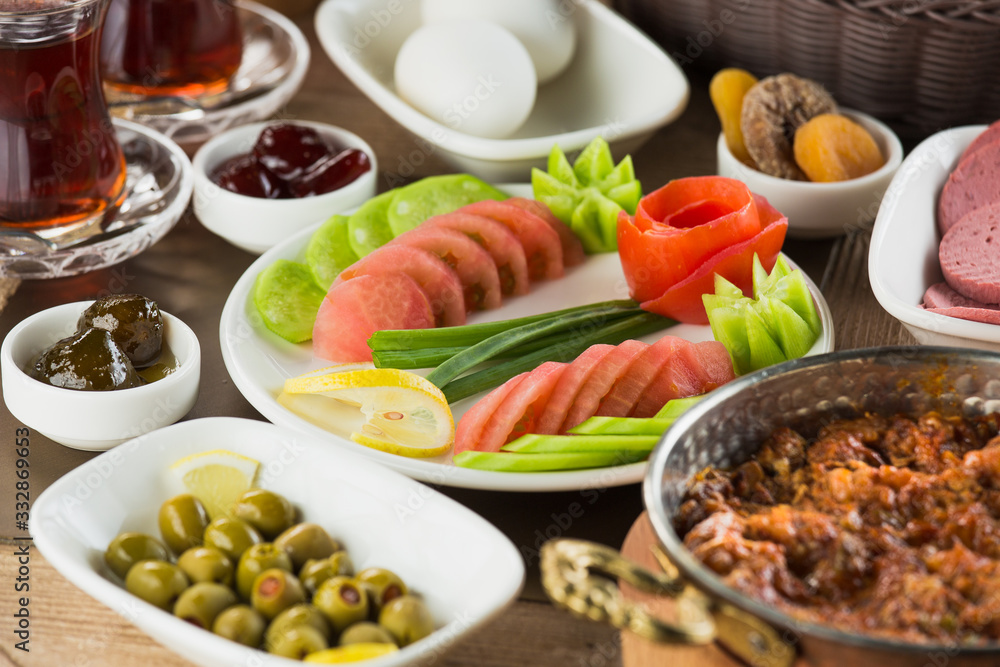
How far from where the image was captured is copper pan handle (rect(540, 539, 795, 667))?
83cm

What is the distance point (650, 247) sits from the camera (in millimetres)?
1607

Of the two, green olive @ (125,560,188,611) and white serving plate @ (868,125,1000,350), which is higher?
white serving plate @ (868,125,1000,350)

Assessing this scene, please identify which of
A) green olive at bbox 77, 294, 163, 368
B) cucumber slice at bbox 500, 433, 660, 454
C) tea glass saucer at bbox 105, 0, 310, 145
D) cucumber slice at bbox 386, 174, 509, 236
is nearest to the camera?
cucumber slice at bbox 500, 433, 660, 454

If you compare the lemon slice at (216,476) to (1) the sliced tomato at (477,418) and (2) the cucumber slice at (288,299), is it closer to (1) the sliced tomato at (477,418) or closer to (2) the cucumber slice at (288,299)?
(1) the sliced tomato at (477,418)

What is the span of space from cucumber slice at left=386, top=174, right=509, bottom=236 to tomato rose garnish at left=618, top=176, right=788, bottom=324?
0.33 metres

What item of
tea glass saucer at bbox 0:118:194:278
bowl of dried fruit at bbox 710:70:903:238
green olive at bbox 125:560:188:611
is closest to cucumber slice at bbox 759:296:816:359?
bowl of dried fruit at bbox 710:70:903:238

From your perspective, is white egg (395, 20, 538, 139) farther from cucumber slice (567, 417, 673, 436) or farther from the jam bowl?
the jam bowl

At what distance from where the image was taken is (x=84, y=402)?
132cm

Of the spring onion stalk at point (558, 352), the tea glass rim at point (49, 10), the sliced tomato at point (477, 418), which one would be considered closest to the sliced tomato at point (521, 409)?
the sliced tomato at point (477, 418)

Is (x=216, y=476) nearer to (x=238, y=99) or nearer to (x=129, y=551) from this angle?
(x=129, y=551)

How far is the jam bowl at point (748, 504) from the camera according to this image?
832 mm

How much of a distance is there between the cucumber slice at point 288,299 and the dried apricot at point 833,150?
97 centimetres

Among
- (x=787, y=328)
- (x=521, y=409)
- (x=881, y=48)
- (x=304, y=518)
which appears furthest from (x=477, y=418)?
(x=881, y=48)

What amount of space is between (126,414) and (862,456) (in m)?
0.97
